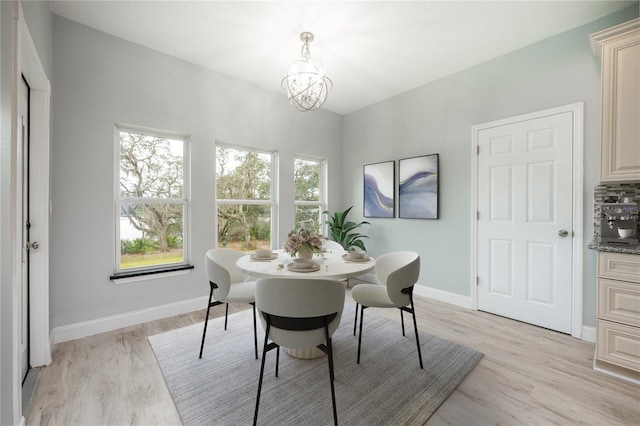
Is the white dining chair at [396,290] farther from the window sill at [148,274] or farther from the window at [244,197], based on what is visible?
the window sill at [148,274]

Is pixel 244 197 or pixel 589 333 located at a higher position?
pixel 244 197

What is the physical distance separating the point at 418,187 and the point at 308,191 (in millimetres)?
1695

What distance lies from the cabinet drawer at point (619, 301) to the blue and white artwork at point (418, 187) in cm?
172

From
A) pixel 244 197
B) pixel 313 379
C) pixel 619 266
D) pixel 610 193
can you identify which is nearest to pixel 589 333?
pixel 619 266

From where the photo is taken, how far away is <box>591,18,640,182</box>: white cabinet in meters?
1.95

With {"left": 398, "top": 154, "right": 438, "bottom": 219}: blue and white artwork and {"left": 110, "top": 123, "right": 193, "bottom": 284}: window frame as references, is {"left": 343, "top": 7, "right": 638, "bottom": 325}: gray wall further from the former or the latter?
{"left": 110, "top": 123, "right": 193, "bottom": 284}: window frame

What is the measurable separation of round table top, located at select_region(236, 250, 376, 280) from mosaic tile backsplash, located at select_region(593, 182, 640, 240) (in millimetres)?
2082

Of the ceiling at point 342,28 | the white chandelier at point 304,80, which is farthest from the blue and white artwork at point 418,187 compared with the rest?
the white chandelier at point 304,80

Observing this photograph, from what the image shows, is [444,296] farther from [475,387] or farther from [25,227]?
[25,227]

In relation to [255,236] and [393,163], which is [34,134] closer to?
[255,236]

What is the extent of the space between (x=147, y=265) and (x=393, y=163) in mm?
3387

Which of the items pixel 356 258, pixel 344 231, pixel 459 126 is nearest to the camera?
pixel 356 258

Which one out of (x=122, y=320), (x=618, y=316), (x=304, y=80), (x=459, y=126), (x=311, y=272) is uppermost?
(x=304, y=80)

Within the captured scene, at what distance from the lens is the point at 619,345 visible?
74.7 inches
